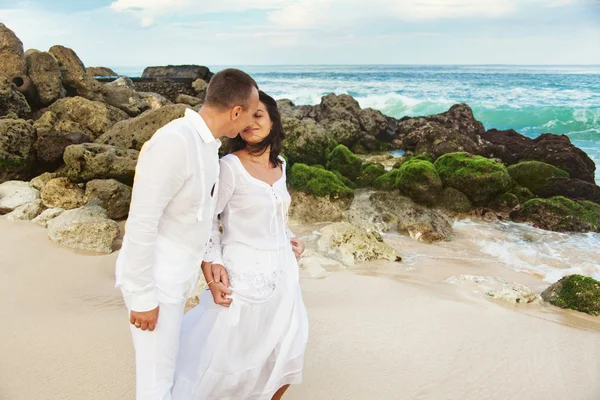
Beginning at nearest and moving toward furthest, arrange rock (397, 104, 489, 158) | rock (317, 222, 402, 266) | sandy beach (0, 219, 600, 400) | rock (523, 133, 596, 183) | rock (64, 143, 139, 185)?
sandy beach (0, 219, 600, 400) → rock (317, 222, 402, 266) → rock (64, 143, 139, 185) → rock (523, 133, 596, 183) → rock (397, 104, 489, 158)

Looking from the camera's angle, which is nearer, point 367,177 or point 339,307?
point 339,307

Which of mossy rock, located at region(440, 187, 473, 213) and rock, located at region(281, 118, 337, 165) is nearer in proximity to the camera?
mossy rock, located at region(440, 187, 473, 213)

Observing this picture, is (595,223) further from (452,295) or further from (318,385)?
(318,385)

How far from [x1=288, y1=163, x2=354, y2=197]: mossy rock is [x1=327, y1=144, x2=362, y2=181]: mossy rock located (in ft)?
5.90

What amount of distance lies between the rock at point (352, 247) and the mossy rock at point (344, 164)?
4034 mm

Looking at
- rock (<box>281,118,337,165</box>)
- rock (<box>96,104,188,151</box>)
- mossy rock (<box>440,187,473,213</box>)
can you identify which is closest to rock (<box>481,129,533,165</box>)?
mossy rock (<box>440,187,473,213</box>)

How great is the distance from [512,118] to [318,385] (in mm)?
29755

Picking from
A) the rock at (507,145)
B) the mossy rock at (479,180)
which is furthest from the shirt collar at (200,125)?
the rock at (507,145)

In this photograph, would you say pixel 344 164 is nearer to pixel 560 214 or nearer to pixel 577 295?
pixel 560 214

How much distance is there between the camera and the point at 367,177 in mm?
10688

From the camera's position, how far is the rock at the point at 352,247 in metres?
6.60

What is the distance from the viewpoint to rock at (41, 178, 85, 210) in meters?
7.42

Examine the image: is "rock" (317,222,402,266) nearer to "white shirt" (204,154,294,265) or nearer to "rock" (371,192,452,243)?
"rock" (371,192,452,243)

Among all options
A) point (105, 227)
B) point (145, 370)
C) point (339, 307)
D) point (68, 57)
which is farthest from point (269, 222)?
point (68, 57)
